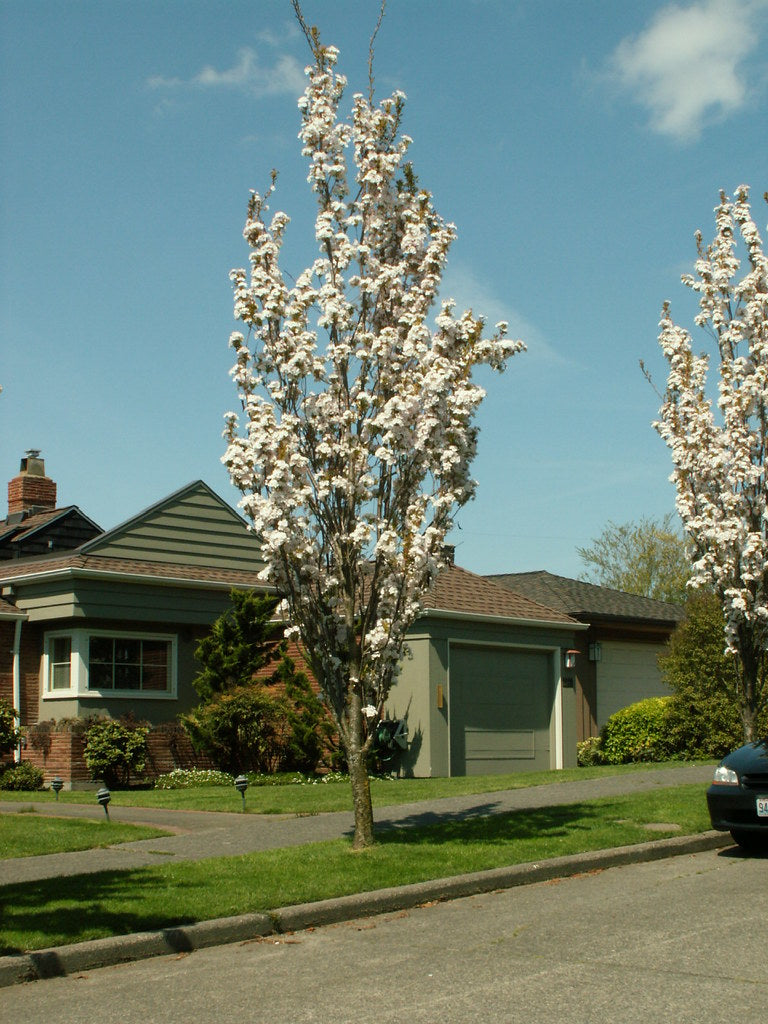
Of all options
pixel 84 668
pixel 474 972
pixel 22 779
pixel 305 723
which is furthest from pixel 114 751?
pixel 474 972

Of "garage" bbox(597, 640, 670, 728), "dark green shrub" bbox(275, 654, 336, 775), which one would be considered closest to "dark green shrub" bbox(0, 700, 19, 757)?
"dark green shrub" bbox(275, 654, 336, 775)

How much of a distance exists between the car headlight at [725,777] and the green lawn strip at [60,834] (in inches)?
223

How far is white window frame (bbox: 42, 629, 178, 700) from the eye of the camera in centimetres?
2048

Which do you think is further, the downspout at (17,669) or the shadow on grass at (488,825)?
the downspout at (17,669)

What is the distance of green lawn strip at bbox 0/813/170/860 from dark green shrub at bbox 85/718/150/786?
5.68 meters

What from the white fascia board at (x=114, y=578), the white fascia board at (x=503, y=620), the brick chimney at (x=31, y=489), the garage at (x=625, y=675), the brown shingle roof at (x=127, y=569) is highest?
the brick chimney at (x=31, y=489)

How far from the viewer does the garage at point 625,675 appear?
81.6ft

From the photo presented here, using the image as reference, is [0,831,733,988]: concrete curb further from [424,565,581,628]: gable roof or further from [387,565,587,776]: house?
[424,565,581,628]: gable roof

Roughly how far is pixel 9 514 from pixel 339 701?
21.1 meters

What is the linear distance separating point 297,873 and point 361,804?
1234mm

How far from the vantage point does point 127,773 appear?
1992 cm

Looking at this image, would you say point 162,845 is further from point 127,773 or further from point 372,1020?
point 127,773

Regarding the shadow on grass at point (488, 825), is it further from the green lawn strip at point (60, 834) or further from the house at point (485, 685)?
the house at point (485, 685)

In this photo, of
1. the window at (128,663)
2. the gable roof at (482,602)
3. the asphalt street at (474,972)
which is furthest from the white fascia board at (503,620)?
the asphalt street at (474,972)
